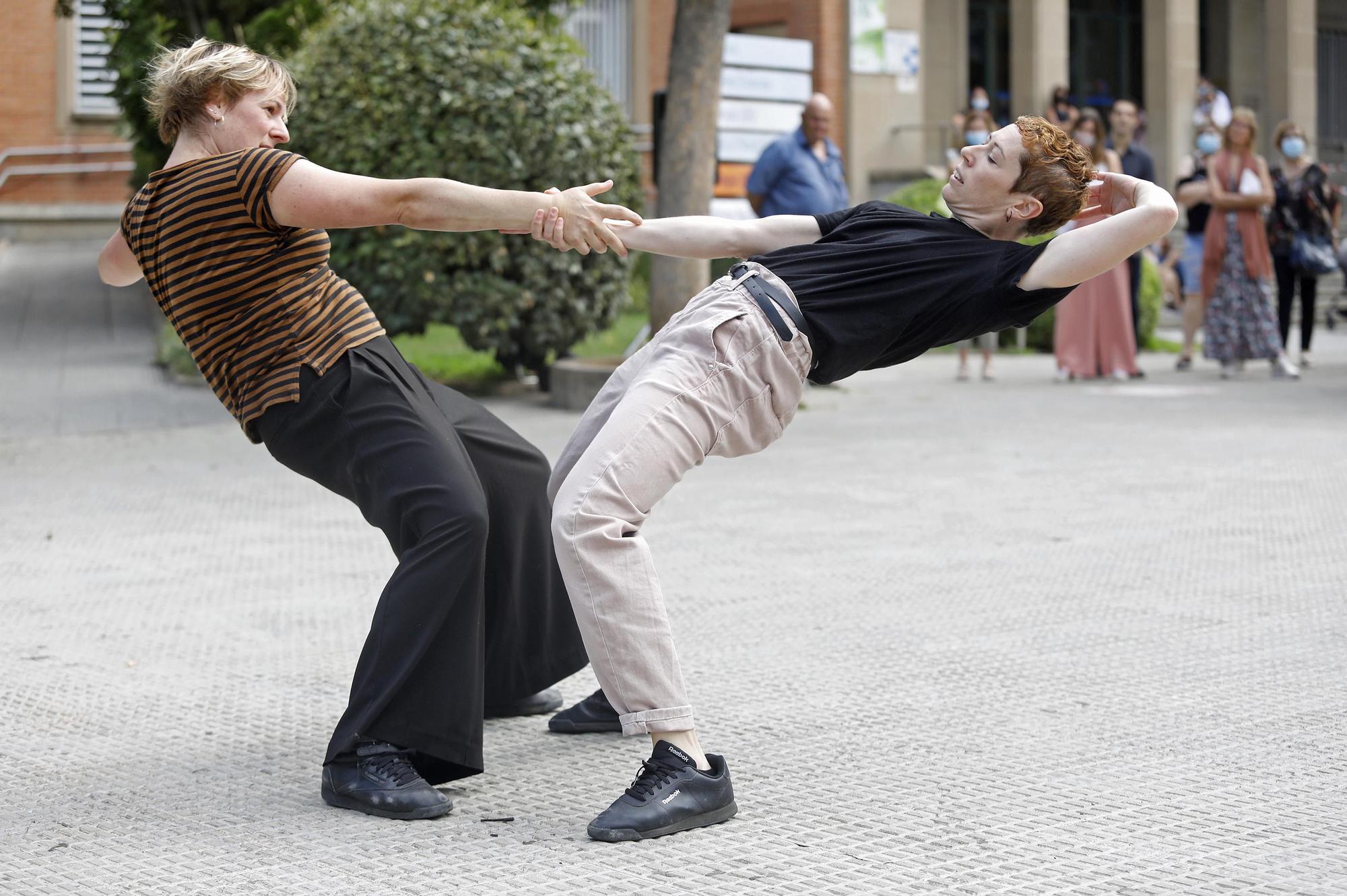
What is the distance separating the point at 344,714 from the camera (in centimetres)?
360

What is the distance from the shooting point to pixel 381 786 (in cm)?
348

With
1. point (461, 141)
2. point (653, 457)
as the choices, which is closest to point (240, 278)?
point (653, 457)

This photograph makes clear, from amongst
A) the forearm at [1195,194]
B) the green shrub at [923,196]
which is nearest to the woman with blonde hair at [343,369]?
the forearm at [1195,194]

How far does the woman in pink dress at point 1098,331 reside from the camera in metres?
13.0

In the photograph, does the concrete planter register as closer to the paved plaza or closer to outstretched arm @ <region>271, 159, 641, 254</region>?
the paved plaza

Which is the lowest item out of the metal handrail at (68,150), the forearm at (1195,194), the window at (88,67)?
the forearm at (1195,194)

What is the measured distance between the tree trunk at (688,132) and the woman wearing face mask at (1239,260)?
14.4 ft

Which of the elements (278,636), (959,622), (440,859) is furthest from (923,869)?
(278,636)

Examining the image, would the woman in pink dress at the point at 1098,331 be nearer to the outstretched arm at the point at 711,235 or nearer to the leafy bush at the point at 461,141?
the leafy bush at the point at 461,141

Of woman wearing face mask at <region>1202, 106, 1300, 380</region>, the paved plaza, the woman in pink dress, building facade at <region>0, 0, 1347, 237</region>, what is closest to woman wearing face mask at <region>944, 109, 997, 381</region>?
the woman in pink dress

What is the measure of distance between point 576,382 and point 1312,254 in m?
6.39

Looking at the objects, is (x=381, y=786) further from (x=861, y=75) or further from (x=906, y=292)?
(x=861, y=75)

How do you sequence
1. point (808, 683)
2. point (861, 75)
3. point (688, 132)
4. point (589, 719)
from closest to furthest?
point (589, 719), point (808, 683), point (688, 132), point (861, 75)

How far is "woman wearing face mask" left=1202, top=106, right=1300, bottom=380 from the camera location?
1280 cm
